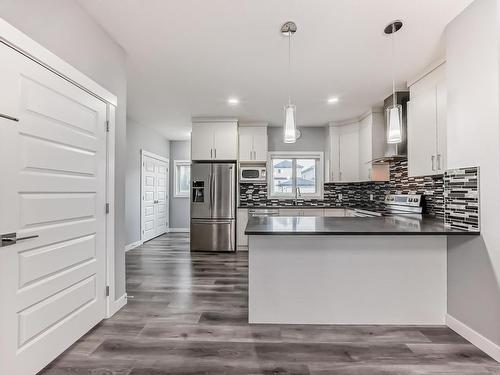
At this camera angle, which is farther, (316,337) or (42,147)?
(316,337)

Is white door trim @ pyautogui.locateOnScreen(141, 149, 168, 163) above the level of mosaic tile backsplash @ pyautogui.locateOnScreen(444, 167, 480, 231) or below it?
above

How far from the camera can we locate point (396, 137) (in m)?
2.14

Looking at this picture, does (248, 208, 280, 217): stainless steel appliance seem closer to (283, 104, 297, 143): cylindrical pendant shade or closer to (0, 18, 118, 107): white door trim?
(283, 104, 297, 143): cylindrical pendant shade

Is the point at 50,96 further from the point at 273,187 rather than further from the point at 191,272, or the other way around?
the point at 273,187

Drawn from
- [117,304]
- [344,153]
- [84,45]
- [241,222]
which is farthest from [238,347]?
[344,153]

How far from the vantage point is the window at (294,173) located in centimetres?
577

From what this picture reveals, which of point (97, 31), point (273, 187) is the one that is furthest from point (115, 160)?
point (273, 187)

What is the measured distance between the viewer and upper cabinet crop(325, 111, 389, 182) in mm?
4461

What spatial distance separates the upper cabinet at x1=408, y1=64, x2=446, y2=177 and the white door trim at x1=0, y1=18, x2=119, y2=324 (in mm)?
3152

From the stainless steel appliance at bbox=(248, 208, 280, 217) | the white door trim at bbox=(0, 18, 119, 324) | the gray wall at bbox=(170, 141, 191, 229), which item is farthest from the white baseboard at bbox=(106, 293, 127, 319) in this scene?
the gray wall at bbox=(170, 141, 191, 229)

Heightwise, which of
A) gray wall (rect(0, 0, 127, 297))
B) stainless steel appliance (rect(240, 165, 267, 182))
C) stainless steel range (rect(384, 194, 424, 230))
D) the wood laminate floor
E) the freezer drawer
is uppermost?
gray wall (rect(0, 0, 127, 297))

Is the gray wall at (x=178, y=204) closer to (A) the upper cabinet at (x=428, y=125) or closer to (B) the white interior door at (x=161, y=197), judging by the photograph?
(B) the white interior door at (x=161, y=197)

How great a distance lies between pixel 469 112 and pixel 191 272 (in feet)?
11.4

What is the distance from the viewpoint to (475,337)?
2.02 m
